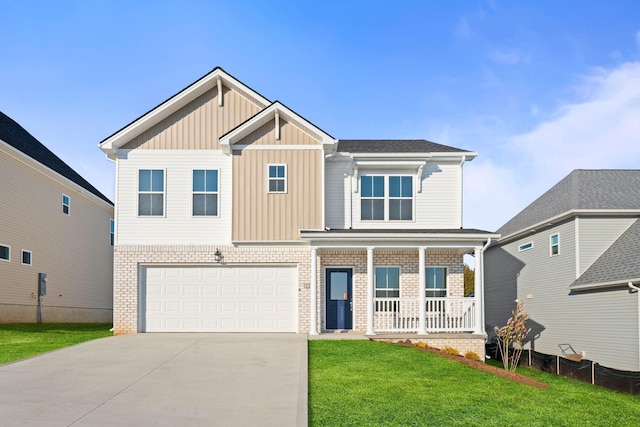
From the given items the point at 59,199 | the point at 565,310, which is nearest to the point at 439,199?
the point at 565,310

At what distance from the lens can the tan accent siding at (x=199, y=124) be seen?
19016 millimetres

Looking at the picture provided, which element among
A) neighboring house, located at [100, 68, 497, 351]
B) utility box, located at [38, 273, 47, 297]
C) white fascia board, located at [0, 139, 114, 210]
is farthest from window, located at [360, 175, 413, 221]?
utility box, located at [38, 273, 47, 297]

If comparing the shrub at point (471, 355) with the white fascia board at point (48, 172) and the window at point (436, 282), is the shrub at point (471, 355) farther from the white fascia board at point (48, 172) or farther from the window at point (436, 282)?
the white fascia board at point (48, 172)

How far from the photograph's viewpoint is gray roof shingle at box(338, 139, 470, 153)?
1980cm

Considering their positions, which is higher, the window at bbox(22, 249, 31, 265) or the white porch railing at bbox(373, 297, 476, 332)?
the window at bbox(22, 249, 31, 265)

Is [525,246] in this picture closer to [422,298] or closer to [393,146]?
[393,146]

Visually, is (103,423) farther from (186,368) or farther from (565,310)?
(565,310)

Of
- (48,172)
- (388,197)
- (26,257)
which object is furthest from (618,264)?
(48,172)

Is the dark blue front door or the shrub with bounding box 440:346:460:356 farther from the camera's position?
the dark blue front door

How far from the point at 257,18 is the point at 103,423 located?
34.4ft

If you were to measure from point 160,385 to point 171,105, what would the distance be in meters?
10.2

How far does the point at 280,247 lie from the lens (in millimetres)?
18656

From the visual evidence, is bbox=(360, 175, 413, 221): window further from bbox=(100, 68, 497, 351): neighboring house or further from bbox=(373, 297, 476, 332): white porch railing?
bbox=(373, 297, 476, 332): white porch railing

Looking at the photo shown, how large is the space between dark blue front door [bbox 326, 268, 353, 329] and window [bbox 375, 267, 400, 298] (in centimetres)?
90
